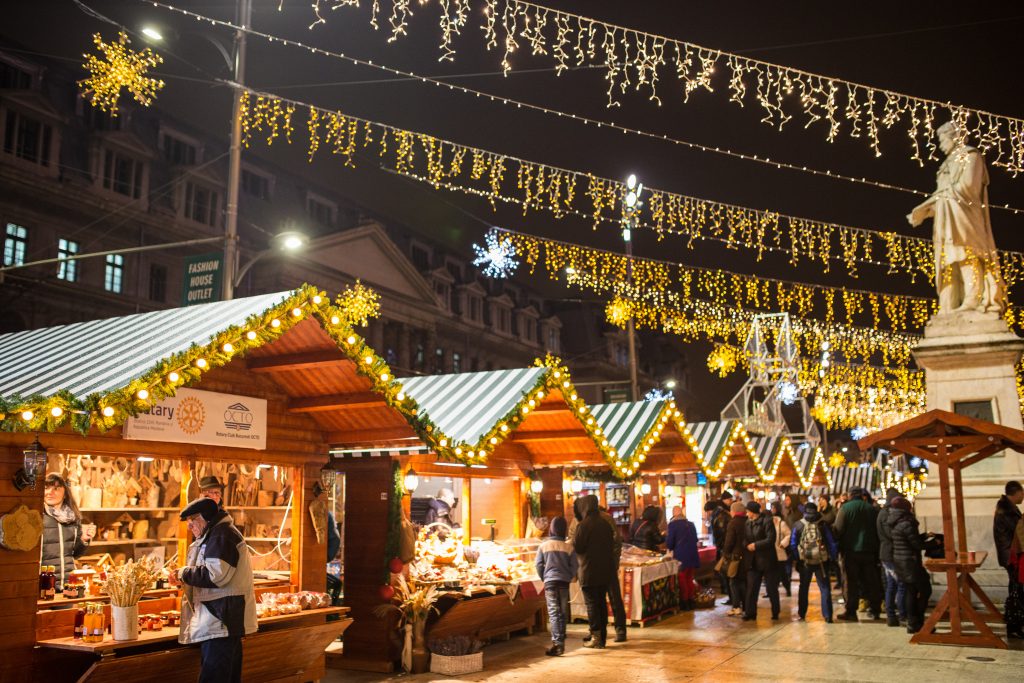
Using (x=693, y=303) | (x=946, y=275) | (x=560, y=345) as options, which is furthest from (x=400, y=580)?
(x=560, y=345)

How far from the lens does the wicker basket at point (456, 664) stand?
9922 millimetres

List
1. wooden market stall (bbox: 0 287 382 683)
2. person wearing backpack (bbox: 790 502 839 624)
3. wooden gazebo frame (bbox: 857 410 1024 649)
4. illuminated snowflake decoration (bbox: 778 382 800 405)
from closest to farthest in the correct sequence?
wooden market stall (bbox: 0 287 382 683)
wooden gazebo frame (bbox: 857 410 1024 649)
person wearing backpack (bbox: 790 502 839 624)
illuminated snowflake decoration (bbox: 778 382 800 405)

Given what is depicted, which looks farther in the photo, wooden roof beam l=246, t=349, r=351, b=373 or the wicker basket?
the wicker basket

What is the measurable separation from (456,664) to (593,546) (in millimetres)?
2640

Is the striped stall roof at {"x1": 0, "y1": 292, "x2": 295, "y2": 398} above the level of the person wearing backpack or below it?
above

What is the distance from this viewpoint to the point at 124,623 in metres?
7.07

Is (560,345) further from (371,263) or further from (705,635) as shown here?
(705,635)

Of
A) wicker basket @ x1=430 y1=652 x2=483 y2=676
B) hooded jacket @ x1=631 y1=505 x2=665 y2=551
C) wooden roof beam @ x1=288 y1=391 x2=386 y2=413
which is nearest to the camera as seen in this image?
wooden roof beam @ x1=288 y1=391 x2=386 y2=413

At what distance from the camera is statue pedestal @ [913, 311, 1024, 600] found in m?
13.0

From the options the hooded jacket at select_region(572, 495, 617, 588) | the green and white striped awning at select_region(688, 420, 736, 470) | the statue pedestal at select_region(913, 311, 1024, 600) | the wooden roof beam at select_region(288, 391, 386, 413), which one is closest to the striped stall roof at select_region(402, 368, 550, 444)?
the wooden roof beam at select_region(288, 391, 386, 413)

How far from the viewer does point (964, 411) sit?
13.5 meters

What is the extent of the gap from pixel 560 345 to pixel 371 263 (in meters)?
23.7

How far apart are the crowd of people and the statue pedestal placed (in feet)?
2.58

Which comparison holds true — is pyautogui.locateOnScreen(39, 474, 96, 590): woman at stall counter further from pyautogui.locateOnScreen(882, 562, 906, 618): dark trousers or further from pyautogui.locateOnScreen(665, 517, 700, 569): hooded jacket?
pyautogui.locateOnScreen(665, 517, 700, 569): hooded jacket
